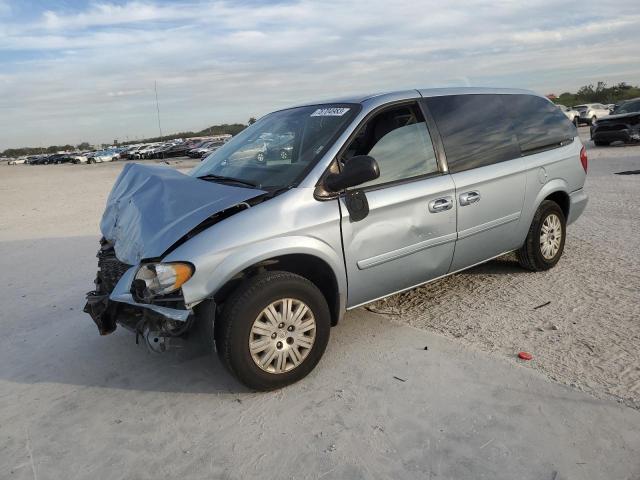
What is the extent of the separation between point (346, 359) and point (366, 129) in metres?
1.66

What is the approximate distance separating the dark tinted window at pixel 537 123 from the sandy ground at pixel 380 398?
1.28 metres

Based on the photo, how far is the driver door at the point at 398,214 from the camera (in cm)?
368

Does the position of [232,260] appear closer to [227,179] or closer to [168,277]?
[168,277]

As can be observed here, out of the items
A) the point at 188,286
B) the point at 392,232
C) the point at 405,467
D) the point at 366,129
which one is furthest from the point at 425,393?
the point at 366,129

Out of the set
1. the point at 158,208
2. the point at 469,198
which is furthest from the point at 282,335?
the point at 469,198

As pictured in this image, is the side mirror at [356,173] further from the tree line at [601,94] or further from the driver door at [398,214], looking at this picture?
the tree line at [601,94]

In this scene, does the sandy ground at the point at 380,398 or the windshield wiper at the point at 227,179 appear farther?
the windshield wiper at the point at 227,179

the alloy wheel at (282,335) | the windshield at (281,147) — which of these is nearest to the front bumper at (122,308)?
the alloy wheel at (282,335)

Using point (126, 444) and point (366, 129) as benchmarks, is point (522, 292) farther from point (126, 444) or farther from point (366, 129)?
point (126, 444)

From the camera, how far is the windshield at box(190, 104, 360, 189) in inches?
148

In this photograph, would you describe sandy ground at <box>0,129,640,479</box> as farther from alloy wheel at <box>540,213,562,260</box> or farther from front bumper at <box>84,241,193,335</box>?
front bumper at <box>84,241,193,335</box>

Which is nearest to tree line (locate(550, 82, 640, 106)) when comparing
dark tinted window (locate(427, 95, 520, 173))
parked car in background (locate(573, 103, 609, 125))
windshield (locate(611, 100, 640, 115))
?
parked car in background (locate(573, 103, 609, 125))

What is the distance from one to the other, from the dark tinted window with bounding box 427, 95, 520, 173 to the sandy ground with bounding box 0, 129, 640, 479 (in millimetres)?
1238

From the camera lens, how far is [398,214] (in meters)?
3.80
